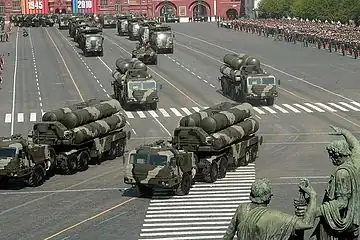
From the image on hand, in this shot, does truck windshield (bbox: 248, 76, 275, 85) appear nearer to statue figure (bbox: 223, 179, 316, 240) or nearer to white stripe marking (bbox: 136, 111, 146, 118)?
white stripe marking (bbox: 136, 111, 146, 118)

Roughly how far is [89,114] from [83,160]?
91.1 inches

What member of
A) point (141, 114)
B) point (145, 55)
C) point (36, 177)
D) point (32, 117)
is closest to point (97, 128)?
point (36, 177)

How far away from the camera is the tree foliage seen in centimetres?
12838

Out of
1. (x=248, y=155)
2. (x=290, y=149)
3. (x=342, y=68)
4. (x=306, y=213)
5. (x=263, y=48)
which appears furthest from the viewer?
(x=263, y=48)

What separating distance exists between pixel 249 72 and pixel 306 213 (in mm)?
50608

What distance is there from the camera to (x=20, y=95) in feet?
217

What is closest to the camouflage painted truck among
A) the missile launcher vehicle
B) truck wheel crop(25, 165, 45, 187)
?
truck wheel crop(25, 165, 45, 187)

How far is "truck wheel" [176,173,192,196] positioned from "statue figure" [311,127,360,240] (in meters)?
22.3

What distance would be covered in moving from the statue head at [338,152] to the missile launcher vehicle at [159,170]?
21.6 metres

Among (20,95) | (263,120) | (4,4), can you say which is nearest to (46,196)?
(263,120)

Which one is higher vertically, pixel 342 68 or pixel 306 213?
pixel 306 213

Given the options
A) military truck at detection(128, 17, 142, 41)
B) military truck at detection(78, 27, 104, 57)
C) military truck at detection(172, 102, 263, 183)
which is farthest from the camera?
military truck at detection(128, 17, 142, 41)

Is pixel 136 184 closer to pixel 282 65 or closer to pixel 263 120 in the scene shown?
pixel 263 120

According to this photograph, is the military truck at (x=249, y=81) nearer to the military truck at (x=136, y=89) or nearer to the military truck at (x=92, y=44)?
the military truck at (x=136, y=89)
